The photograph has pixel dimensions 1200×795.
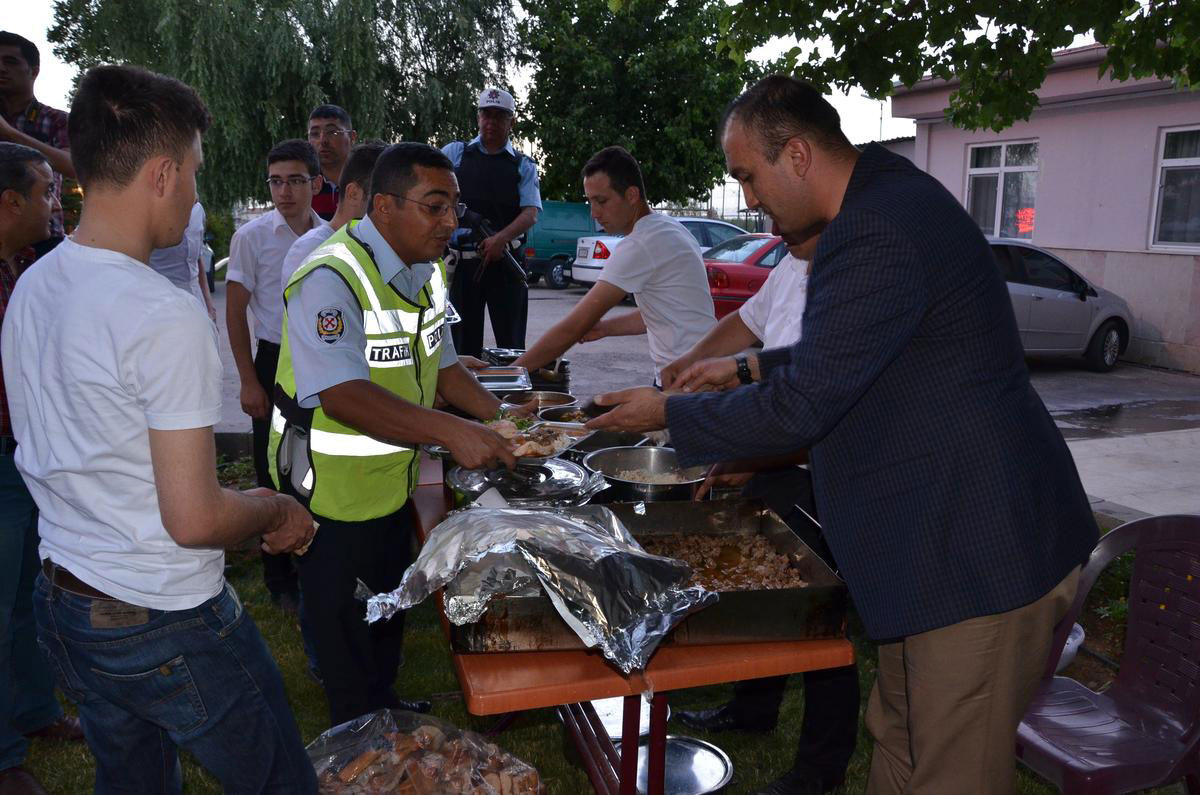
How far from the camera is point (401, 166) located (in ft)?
8.82

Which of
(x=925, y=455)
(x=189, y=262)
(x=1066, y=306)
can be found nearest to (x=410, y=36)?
(x=1066, y=306)

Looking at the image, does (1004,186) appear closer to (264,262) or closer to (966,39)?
(966,39)

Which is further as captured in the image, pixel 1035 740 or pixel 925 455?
pixel 1035 740

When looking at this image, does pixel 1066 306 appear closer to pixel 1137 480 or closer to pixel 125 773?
pixel 1137 480

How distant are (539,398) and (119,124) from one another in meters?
2.52

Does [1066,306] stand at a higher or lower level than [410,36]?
lower

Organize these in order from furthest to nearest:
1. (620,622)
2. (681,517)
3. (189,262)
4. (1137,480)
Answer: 1. (1137,480)
2. (189,262)
3. (681,517)
4. (620,622)

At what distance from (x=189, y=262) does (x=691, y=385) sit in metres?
2.90

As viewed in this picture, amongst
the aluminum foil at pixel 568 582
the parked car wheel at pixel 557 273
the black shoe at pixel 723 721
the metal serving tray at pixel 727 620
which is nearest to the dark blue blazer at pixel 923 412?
the metal serving tray at pixel 727 620

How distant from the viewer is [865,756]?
3.48 meters

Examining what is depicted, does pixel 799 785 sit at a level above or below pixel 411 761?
below

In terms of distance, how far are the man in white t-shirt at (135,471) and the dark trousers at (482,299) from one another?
4.30m

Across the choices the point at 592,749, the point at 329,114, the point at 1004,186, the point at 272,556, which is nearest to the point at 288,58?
the point at 1004,186

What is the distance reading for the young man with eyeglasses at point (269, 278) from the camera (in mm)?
4543
